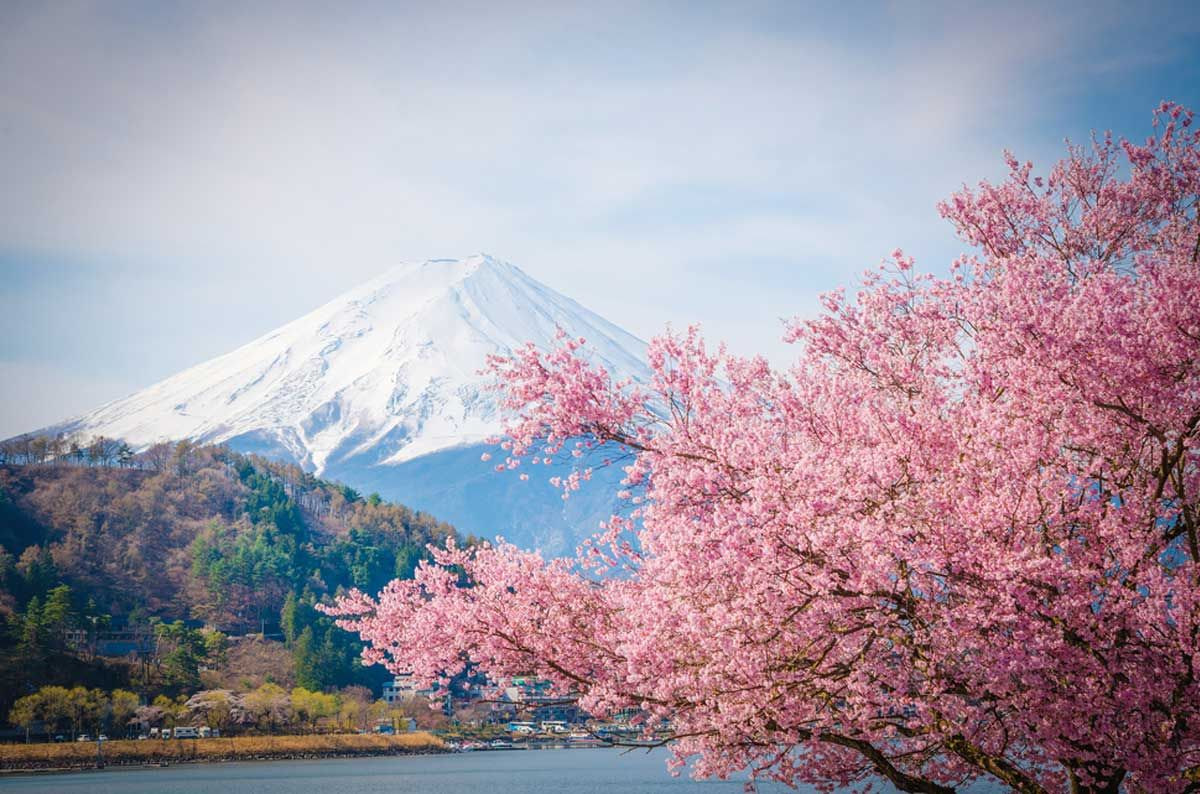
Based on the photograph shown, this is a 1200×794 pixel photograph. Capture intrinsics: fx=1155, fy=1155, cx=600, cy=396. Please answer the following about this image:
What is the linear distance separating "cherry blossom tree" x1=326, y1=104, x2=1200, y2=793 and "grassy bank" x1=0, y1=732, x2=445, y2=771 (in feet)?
297

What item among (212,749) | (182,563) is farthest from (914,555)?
(182,563)

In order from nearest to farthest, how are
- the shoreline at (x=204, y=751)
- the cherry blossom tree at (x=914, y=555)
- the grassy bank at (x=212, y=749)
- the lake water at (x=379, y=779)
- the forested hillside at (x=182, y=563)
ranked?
the cherry blossom tree at (x=914, y=555) → the lake water at (x=379, y=779) → the shoreline at (x=204, y=751) → the grassy bank at (x=212, y=749) → the forested hillside at (x=182, y=563)

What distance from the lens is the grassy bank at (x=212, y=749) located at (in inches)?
3428

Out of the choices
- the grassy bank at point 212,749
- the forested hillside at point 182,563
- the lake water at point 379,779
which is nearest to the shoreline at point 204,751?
the grassy bank at point 212,749

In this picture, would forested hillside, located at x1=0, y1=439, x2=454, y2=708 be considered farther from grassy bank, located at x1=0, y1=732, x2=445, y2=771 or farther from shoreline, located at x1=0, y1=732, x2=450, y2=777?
shoreline, located at x1=0, y1=732, x2=450, y2=777

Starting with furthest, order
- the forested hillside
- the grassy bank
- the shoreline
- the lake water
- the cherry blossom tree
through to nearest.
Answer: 1. the forested hillside
2. the grassy bank
3. the shoreline
4. the lake water
5. the cherry blossom tree

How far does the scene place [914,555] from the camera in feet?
21.8

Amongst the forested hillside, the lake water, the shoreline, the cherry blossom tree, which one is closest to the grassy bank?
the shoreline

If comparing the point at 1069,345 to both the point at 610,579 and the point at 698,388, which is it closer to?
the point at 698,388

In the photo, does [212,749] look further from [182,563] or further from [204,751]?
[182,563]

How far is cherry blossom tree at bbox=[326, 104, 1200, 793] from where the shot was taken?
682cm

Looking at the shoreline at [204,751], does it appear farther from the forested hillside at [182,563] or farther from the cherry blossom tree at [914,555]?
the cherry blossom tree at [914,555]

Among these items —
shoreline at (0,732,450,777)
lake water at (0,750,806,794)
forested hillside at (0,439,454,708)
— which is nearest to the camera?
lake water at (0,750,806,794)

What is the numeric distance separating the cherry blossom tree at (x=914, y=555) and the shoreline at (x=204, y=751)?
8840 centimetres
